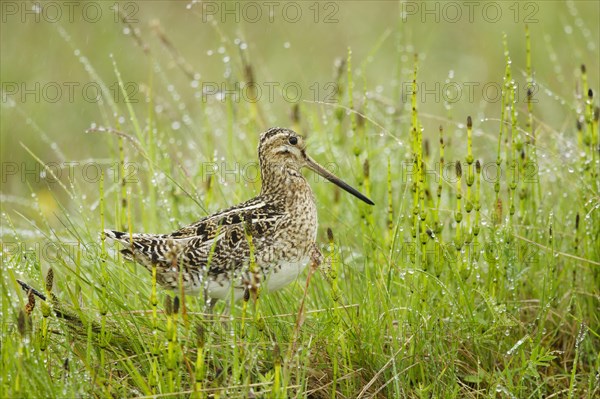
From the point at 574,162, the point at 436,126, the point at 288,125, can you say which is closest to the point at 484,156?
the point at 436,126

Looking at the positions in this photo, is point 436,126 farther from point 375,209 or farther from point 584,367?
point 584,367

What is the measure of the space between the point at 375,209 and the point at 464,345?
169 cm

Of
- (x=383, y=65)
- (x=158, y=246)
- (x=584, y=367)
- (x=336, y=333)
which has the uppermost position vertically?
(x=383, y=65)

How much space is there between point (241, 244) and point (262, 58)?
5.78 metres

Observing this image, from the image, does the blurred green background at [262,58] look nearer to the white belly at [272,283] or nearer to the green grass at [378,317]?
the green grass at [378,317]

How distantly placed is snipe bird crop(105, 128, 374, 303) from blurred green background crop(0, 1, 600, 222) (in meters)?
3.29

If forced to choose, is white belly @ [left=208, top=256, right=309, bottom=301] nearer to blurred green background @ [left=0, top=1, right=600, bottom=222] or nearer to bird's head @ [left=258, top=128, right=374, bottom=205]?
bird's head @ [left=258, top=128, right=374, bottom=205]

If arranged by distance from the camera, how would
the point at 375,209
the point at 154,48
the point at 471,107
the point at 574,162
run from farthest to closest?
the point at 154,48 → the point at 471,107 → the point at 375,209 → the point at 574,162

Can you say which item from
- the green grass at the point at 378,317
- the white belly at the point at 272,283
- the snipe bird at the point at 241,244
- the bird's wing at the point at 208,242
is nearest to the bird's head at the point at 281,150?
the snipe bird at the point at 241,244

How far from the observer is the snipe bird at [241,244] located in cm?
504

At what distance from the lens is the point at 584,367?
5.01m

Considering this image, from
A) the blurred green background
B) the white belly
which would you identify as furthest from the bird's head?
the blurred green background

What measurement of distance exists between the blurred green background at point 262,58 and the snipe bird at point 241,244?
329cm

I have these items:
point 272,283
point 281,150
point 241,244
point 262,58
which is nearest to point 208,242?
point 241,244
